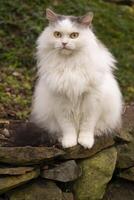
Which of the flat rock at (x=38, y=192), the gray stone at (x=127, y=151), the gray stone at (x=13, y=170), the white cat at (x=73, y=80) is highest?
the white cat at (x=73, y=80)

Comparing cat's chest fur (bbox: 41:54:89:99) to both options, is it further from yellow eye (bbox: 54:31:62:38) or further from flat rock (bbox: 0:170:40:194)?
flat rock (bbox: 0:170:40:194)

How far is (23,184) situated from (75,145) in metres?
0.54

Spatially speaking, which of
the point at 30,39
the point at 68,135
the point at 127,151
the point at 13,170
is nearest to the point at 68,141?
the point at 68,135

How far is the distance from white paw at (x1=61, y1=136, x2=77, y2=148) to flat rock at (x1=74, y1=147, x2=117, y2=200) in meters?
0.30

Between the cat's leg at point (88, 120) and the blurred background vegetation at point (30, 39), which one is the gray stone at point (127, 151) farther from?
the blurred background vegetation at point (30, 39)

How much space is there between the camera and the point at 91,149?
448cm

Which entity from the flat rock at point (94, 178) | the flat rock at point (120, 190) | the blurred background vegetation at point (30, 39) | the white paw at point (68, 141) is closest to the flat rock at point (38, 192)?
the flat rock at point (94, 178)

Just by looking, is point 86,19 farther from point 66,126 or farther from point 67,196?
point 67,196

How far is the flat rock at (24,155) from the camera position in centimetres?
412

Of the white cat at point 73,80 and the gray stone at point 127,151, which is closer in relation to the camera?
the white cat at point 73,80

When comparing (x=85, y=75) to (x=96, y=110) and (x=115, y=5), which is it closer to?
(x=96, y=110)

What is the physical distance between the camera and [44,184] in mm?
4371

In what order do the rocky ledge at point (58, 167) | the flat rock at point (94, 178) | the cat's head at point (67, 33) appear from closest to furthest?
the cat's head at point (67, 33) → the rocky ledge at point (58, 167) → the flat rock at point (94, 178)

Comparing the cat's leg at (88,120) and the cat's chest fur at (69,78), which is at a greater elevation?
the cat's chest fur at (69,78)
